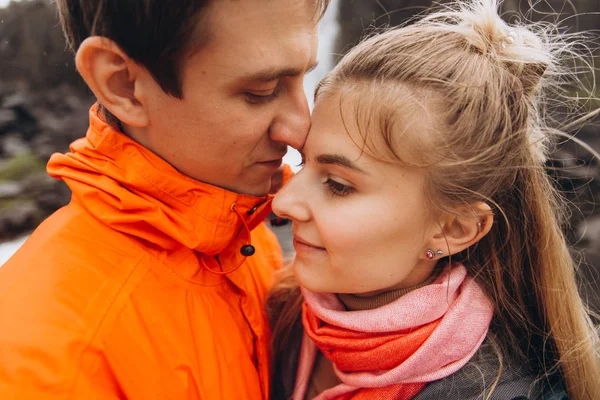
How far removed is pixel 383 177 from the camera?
1.45 m

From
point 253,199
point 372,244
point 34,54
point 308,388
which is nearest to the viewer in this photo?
point 372,244

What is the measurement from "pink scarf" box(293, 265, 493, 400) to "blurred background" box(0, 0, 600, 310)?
2.63 meters

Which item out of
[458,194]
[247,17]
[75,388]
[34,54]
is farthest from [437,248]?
[34,54]

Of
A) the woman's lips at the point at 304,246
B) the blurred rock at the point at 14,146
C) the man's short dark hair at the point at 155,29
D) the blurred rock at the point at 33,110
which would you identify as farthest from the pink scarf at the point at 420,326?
the blurred rock at the point at 14,146

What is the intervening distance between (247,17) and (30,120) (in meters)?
5.23

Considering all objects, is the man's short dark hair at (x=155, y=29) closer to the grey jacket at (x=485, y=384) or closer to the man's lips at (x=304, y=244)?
the man's lips at (x=304, y=244)

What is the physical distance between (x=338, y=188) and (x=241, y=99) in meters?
0.34

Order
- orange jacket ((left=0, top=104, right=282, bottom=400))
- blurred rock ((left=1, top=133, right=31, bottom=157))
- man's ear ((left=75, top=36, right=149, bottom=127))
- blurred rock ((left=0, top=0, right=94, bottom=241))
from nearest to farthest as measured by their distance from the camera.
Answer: orange jacket ((left=0, top=104, right=282, bottom=400)) → man's ear ((left=75, top=36, right=149, bottom=127)) → blurred rock ((left=0, top=0, right=94, bottom=241)) → blurred rock ((left=1, top=133, right=31, bottom=157))

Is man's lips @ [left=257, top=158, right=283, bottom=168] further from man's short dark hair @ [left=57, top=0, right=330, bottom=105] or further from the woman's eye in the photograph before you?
man's short dark hair @ [left=57, top=0, right=330, bottom=105]

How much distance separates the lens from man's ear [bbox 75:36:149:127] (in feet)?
4.58

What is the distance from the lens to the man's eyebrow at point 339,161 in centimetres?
145

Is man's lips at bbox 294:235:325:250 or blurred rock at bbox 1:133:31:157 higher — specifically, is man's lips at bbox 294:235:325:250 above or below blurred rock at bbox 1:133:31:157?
above

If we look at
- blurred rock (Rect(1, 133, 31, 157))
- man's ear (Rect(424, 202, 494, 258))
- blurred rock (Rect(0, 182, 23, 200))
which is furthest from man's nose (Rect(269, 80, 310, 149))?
blurred rock (Rect(1, 133, 31, 157))

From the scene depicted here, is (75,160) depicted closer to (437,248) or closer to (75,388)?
(75,388)
